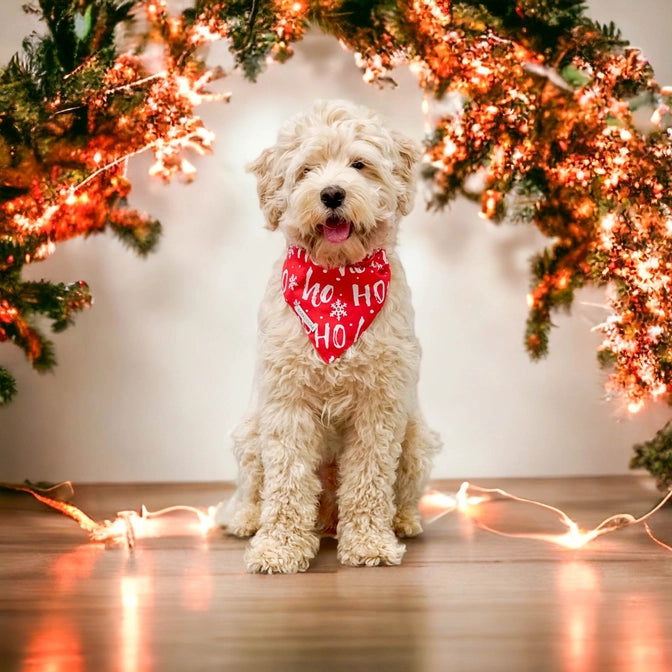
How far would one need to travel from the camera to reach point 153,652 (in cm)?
189

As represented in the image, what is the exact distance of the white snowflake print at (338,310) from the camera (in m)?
2.41

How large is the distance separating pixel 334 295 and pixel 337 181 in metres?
0.33

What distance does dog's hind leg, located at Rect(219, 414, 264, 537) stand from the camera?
2.63 m

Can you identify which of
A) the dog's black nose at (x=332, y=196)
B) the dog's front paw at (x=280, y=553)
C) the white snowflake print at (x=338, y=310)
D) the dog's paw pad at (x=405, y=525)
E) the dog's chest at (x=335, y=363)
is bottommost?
the dog's front paw at (x=280, y=553)

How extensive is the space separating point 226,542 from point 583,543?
3.48 ft

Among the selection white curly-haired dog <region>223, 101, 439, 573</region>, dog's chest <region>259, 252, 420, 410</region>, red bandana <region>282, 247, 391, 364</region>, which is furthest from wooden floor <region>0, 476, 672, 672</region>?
red bandana <region>282, 247, 391, 364</region>

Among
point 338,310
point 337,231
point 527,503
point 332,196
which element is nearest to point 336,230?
point 337,231

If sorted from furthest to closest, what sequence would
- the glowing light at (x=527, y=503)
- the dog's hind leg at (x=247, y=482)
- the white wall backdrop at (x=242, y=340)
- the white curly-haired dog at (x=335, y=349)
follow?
the white wall backdrop at (x=242, y=340)
the glowing light at (x=527, y=503)
the dog's hind leg at (x=247, y=482)
the white curly-haired dog at (x=335, y=349)

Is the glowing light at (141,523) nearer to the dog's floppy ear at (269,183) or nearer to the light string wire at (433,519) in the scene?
the light string wire at (433,519)

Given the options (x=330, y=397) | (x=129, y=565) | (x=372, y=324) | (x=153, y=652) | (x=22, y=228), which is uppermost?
(x=22, y=228)

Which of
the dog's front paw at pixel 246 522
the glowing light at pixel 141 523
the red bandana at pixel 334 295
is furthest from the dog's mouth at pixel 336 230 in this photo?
the glowing light at pixel 141 523

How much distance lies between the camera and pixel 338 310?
242 cm

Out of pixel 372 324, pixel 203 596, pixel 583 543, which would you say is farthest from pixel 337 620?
pixel 583 543

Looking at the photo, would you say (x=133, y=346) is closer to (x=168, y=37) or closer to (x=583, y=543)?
(x=168, y=37)
